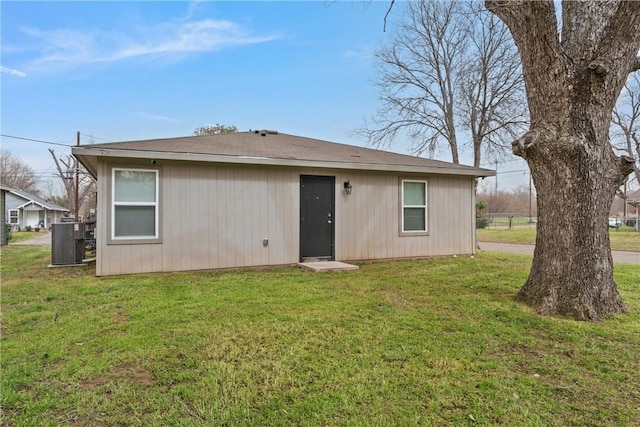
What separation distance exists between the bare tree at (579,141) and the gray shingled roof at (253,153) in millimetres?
3879

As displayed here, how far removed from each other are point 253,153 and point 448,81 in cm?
1202

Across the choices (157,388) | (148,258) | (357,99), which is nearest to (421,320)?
(157,388)

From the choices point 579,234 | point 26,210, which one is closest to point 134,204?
point 579,234

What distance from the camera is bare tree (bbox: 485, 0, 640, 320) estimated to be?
379 centimetres

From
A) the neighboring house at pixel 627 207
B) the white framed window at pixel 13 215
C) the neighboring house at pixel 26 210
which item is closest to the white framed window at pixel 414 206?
the neighboring house at pixel 627 207

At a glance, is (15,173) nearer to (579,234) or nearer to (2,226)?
(2,226)

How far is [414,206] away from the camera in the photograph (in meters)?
8.31

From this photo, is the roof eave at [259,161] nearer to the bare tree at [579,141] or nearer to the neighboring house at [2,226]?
the bare tree at [579,141]

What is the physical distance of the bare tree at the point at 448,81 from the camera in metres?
14.0

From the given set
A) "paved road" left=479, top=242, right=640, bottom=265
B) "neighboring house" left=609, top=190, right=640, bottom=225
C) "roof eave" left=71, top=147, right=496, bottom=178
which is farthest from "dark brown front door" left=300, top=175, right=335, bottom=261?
"neighboring house" left=609, top=190, right=640, bottom=225

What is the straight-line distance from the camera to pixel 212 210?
6.62 metres

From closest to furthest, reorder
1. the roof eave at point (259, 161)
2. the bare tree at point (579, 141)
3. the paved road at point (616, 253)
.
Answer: the bare tree at point (579, 141), the roof eave at point (259, 161), the paved road at point (616, 253)

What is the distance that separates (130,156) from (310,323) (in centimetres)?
431

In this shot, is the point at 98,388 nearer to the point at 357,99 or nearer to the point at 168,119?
the point at 357,99
